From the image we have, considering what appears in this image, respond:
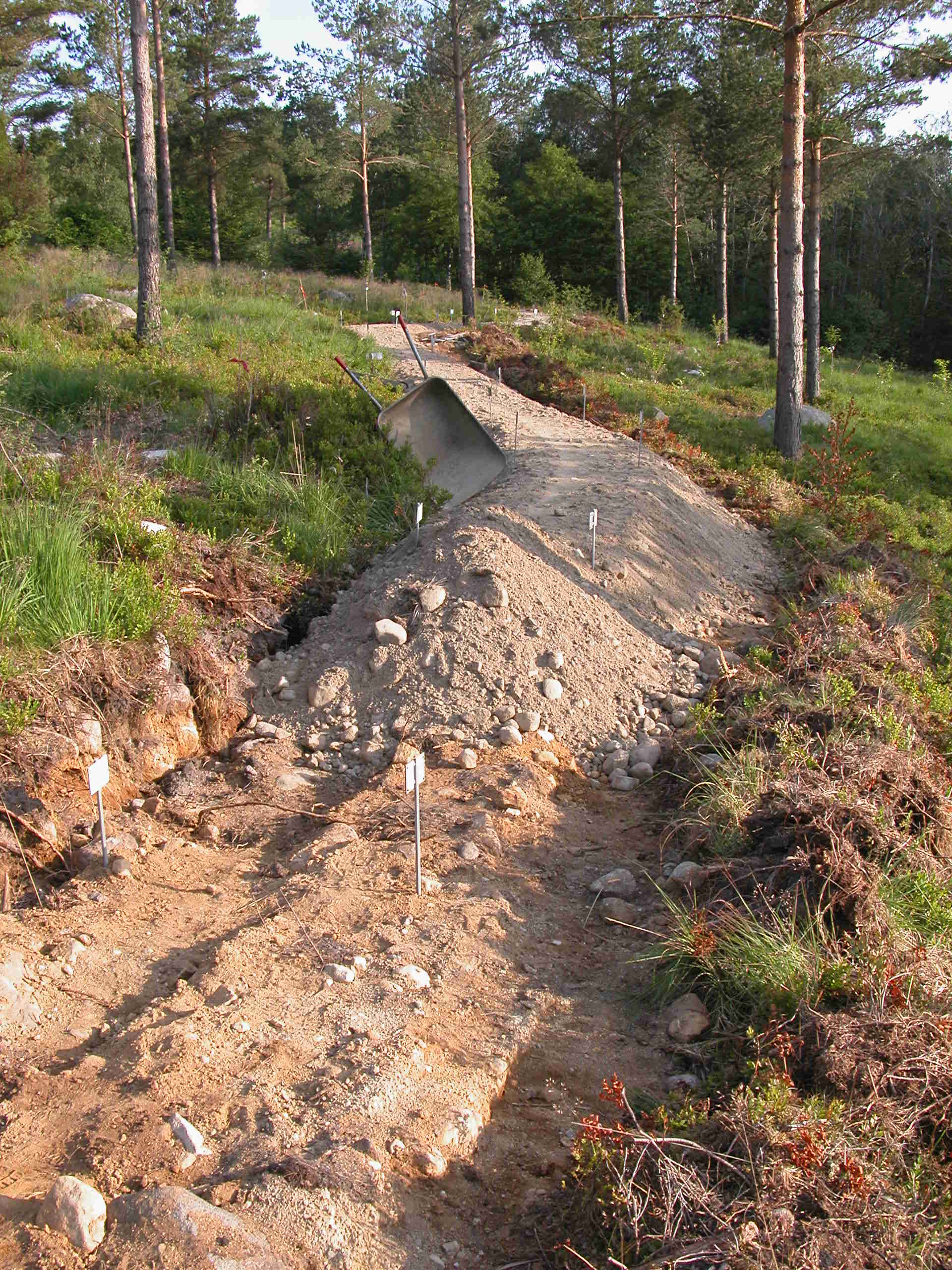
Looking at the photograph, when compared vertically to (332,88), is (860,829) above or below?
below

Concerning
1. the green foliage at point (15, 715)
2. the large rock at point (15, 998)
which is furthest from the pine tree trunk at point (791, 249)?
the large rock at point (15, 998)

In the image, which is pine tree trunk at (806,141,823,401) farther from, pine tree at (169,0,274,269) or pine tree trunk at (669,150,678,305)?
pine tree at (169,0,274,269)

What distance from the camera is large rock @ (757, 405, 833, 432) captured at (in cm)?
1498

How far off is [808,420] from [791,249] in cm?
363

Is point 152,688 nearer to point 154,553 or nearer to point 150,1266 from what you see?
point 154,553

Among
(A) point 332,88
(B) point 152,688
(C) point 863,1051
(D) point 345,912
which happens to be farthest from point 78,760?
(A) point 332,88

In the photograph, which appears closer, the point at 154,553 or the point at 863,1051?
the point at 863,1051

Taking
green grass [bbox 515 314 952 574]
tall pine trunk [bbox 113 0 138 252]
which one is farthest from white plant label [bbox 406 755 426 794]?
tall pine trunk [bbox 113 0 138 252]

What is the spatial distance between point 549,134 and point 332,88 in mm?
23251

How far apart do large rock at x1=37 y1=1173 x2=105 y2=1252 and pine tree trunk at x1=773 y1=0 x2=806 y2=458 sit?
40.2ft

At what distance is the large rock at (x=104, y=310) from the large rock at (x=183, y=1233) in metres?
13.8

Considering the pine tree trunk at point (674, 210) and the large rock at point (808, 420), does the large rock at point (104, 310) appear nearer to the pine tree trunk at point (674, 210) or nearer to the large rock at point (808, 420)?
the large rock at point (808, 420)

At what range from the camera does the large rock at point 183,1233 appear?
2.56 m

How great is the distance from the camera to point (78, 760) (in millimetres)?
5059
